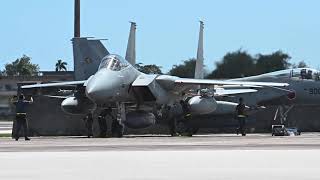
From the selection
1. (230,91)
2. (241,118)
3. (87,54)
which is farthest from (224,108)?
(87,54)

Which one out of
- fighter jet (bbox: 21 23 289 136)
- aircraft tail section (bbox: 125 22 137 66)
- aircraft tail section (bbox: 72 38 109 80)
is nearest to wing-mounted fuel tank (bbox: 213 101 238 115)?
fighter jet (bbox: 21 23 289 136)

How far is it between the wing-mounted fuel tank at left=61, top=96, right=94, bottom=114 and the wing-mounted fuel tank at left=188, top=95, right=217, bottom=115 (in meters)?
4.20

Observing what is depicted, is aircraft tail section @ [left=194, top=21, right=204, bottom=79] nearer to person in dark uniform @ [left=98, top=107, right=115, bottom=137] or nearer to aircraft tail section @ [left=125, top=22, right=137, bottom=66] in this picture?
aircraft tail section @ [left=125, top=22, right=137, bottom=66]

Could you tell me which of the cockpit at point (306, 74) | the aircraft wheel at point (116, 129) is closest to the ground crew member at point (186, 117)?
the aircraft wheel at point (116, 129)

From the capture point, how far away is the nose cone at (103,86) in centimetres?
2340

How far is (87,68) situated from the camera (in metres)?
30.6

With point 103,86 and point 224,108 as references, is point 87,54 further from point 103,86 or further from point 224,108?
point 103,86

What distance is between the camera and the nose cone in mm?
23403

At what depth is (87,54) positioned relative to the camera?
99.7 ft

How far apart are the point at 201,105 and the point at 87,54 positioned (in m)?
6.20

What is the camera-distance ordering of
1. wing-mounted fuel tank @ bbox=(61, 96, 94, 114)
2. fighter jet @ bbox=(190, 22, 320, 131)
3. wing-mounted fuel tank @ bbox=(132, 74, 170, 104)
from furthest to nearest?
fighter jet @ bbox=(190, 22, 320, 131), wing-mounted fuel tank @ bbox=(61, 96, 94, 114), wing-mounted fuel tank @ bbox=(132, 74, 170, 104)

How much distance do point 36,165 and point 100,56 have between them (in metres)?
19.7

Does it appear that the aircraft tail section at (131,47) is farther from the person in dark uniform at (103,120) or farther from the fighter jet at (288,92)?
the person in dark uniform at (103,120)

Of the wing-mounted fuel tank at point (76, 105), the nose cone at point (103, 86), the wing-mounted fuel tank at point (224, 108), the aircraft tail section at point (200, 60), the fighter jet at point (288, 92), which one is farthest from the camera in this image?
the aircraft tail section at point (200, 60)
